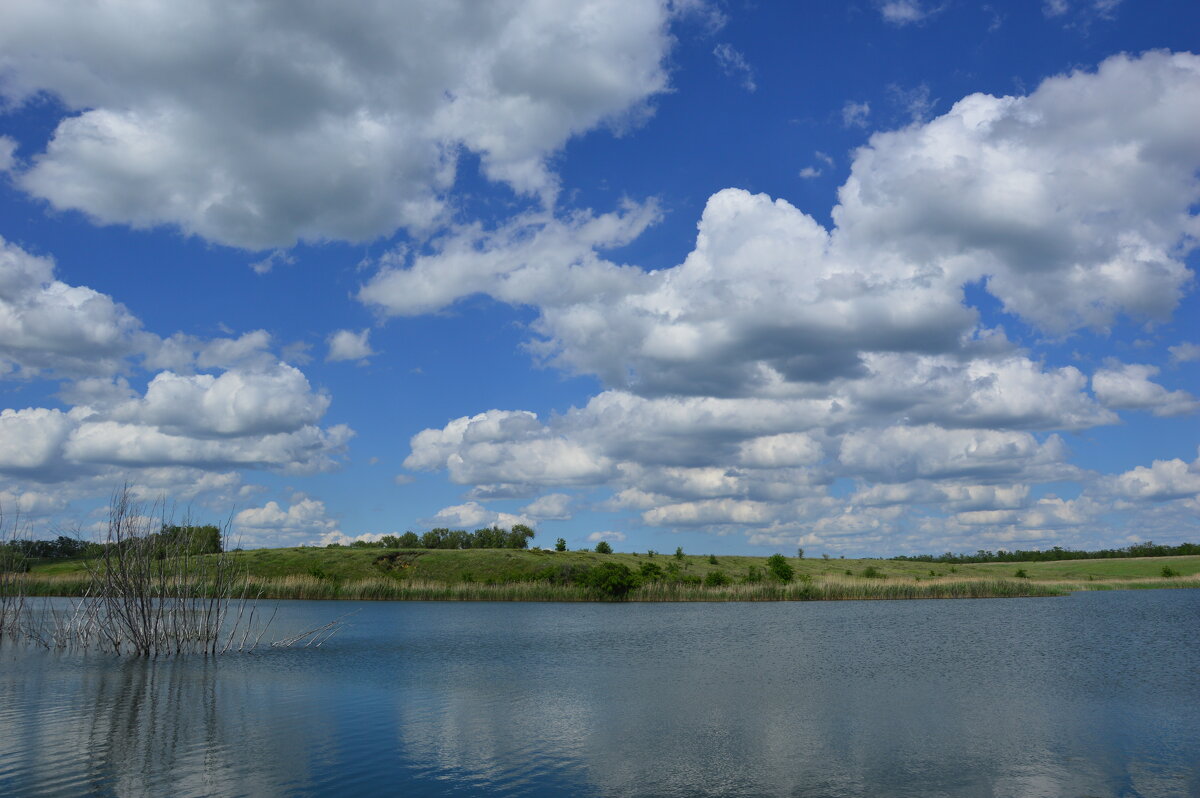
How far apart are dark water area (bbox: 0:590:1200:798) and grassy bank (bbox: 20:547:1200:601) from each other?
92.0ft

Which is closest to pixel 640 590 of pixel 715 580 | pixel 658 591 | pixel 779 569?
pixel 658 591

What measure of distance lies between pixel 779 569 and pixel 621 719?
76112 millimetres

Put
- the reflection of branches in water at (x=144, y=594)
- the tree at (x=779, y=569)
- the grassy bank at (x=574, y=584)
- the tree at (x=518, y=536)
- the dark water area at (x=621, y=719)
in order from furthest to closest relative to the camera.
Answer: the tree at (x=518, y=536) < the tree at (x=779, y=569) < the grassy bank at (x=574, y=584) < the reflection of branches in water at (x=144, y=594) < the dark water area at (x=621, y=719)

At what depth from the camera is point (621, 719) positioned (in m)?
23.5

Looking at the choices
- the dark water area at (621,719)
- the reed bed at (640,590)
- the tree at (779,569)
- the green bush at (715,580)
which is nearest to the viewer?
the dark water area at (621,719)

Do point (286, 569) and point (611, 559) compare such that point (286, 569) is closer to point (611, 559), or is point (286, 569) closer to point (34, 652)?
point (611, 559)

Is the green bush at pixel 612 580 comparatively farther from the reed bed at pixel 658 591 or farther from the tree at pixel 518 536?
the tree at pixel 518 536

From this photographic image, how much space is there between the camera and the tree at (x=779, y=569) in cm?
9401

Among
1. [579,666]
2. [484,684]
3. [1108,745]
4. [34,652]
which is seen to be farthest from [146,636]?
[1108,745]

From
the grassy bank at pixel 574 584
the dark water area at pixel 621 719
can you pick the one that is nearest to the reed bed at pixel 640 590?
the grassy bank at pixel 574 584

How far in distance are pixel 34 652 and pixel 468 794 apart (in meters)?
33.4

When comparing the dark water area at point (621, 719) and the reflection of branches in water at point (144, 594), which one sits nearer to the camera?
the dark water area at point (621, 719)

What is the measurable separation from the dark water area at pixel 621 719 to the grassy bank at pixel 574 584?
2805 cm

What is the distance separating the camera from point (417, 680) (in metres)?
31.1
